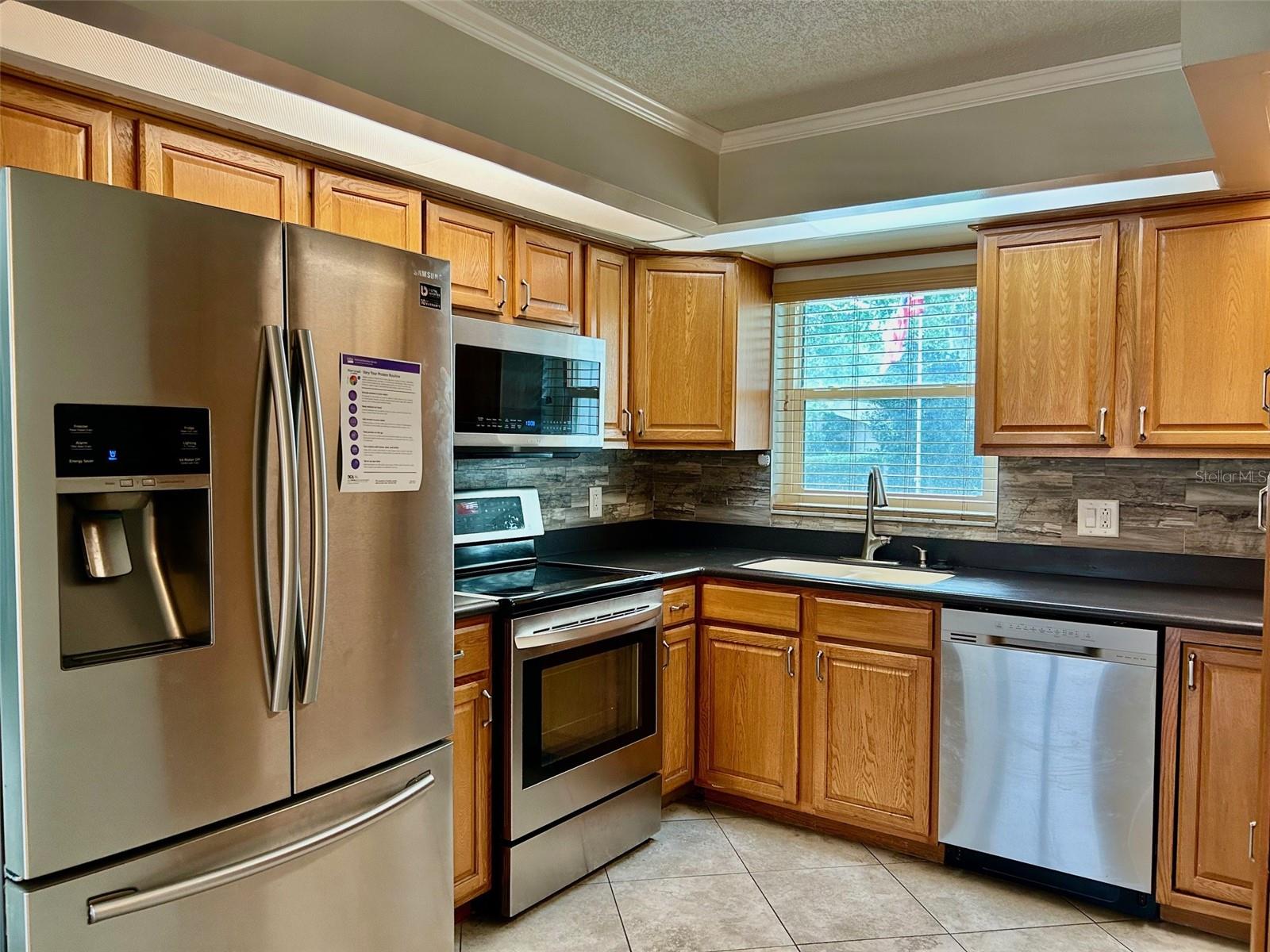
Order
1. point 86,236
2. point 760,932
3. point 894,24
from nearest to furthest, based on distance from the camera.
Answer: point 86,236 → point 894,24 → point 760,932

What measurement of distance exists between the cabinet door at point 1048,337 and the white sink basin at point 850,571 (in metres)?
0.54

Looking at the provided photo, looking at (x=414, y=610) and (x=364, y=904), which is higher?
(x=414, y=610)

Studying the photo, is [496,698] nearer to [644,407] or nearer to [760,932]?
[760,932]

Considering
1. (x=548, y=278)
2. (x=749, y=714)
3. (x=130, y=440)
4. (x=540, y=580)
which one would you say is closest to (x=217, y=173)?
(x=130, y=440)

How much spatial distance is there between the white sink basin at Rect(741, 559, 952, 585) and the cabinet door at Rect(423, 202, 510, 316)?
4.43 ft

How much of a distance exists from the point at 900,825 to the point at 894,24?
2416 mm

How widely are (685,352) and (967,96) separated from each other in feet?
4.38

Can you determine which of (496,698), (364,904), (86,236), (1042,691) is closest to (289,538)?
(86,236)

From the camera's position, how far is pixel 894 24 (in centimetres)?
240

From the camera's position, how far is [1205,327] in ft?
8.96

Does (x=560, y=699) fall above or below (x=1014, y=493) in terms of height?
below

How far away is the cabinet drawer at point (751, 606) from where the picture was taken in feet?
10.4

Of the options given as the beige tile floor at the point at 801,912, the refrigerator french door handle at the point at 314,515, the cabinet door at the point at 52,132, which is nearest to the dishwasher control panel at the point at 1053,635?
the beige tile floor at the point at 801,912

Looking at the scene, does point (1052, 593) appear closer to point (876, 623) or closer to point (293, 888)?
point (876, 623)
